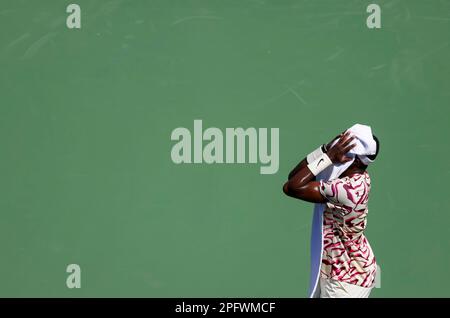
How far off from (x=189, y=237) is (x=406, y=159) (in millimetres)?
1287

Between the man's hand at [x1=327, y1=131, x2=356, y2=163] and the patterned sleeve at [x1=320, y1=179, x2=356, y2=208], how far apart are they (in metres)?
0.09

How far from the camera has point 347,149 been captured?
146 inches

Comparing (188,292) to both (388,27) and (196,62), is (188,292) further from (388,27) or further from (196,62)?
(388,27)

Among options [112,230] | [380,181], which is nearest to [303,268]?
[380,181]

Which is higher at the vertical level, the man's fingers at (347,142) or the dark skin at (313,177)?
the man's fingers at (347,142)

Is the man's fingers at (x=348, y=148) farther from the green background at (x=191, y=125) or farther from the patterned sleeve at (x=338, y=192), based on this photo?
the green background at (x=191, y=125)

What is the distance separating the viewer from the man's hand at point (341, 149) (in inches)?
146

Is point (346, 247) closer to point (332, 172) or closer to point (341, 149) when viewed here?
point (332, 172)

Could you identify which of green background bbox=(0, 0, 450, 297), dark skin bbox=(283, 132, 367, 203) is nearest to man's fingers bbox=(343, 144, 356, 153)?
dark skin bbox=(283, 132, 367, 203)

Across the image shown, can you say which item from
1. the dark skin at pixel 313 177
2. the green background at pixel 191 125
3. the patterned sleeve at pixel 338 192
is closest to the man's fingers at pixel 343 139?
the dark skin at pixel 313 177

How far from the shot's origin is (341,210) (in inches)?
148

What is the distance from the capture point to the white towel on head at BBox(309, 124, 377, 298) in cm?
371

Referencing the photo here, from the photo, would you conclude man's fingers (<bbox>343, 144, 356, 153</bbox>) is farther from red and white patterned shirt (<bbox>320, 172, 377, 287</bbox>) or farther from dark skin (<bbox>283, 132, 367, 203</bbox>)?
red and white patterned shirt (<bbox>320, 172, 377, 287</bbox>)

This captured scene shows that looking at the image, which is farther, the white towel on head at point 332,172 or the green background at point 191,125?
the green background at point 191,125
